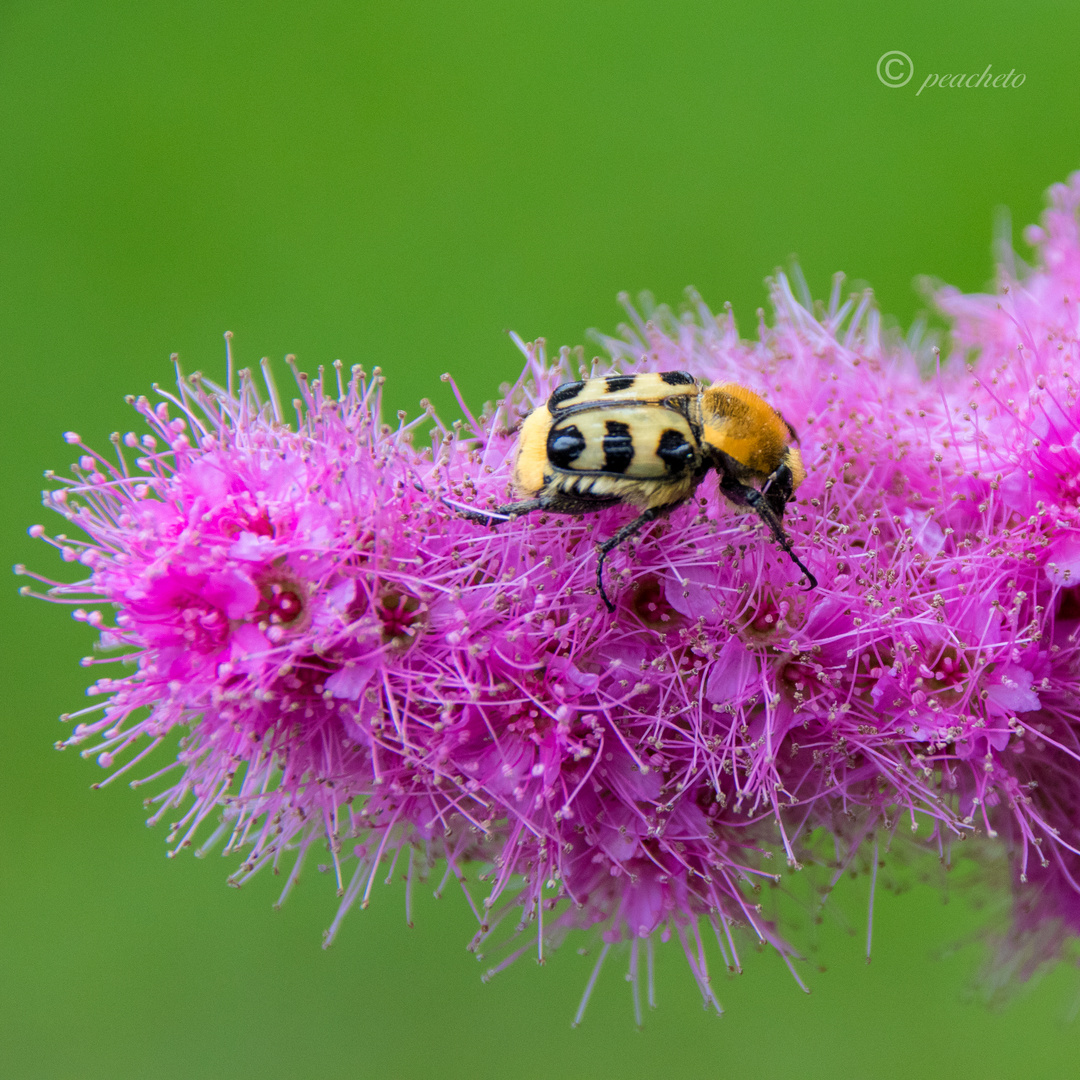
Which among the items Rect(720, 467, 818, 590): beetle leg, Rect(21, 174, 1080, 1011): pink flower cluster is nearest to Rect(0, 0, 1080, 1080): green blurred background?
Rect(21, 174, 1080, 1011): pink flower cluster

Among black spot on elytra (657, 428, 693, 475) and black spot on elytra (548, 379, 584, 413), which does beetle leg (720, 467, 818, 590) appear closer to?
black spot on elytra (657, 428, 693, 475)

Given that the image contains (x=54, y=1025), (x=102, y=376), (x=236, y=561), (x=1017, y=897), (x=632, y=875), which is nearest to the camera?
(x=236, y=561)

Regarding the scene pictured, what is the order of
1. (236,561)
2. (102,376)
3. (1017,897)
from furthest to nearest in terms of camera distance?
1. (102,376)
2. (1017,897)
3. (236,561)

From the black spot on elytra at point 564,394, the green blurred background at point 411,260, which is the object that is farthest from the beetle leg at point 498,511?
the green blurred background at point 411,260

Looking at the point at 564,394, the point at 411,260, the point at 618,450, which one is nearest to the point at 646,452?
the point at 618,450

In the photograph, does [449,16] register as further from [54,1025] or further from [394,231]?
[54,1025]

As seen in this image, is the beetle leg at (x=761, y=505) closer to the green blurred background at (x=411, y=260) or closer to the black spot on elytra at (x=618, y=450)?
the black spot on elytra at (x=618, y=450)

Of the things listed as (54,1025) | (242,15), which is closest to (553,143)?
(242,15)

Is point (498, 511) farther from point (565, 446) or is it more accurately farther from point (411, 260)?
point (411, 260)
